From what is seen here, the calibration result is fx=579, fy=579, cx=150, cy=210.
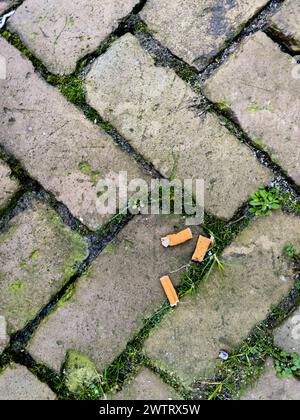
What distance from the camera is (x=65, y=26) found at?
8.29 ft

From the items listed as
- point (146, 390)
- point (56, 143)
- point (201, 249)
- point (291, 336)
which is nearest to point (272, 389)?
point (291, 336)

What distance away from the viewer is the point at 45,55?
251 cm

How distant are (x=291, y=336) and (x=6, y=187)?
1311 mm

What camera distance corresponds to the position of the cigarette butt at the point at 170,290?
2.31 meters

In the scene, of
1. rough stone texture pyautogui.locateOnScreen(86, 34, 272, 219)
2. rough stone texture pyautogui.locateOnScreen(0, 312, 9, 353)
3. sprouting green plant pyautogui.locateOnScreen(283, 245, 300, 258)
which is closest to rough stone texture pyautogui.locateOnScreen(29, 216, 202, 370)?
rough stone texture pyautogui.locateOnScreen(0, 312, 9, 353)

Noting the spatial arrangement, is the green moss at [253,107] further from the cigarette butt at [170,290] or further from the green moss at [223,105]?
the cigarette butt at [170,290]

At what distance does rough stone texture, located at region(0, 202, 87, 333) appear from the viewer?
2.37m

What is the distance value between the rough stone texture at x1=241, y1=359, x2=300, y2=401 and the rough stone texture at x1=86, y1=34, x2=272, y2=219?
652mm

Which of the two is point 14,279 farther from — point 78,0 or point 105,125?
point 78,0

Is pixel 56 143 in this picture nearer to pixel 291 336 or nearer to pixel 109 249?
pixel 109 249

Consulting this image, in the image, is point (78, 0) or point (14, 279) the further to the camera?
point (78, 0)

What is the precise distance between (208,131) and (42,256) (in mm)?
862

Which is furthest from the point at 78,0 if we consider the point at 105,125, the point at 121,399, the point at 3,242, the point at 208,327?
the point at 121,399

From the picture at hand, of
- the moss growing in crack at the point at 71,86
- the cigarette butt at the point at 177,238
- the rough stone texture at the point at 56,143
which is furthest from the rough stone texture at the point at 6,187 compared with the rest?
the cigarette butt at the point at 177,238
